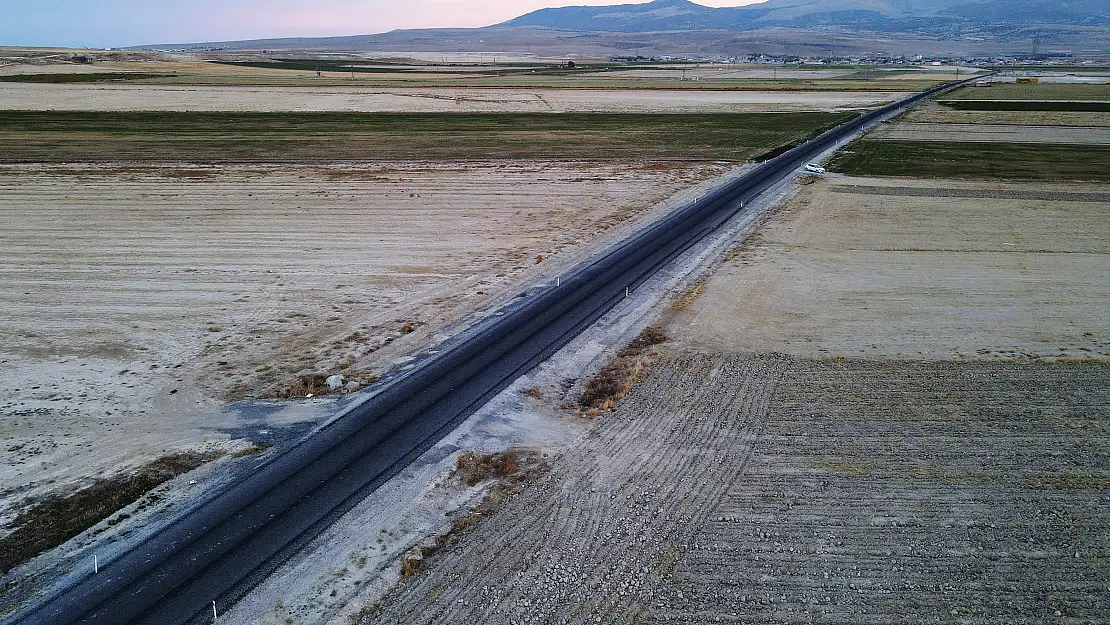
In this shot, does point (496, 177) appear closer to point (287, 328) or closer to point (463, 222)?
point (463, 222)

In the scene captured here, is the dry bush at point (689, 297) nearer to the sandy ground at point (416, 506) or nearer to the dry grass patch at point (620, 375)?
the dry grass patch at point (620, 375)

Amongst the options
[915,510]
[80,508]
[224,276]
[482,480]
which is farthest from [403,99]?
[915,510]

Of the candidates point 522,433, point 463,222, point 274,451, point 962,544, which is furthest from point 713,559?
point 463,222

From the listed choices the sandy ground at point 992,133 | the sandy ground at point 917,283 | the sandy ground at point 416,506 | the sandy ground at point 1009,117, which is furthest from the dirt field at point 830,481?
the sandy ground at point 1009,117

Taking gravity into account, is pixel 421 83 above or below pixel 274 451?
above

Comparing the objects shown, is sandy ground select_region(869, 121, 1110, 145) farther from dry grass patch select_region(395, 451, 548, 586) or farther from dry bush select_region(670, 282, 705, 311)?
dry grass patch select_region(395, 451, 548, 586)

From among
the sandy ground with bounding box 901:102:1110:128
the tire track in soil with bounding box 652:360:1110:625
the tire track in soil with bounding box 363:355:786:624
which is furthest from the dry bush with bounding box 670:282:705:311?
the sandy ground with bounding box 901:102:1110:128

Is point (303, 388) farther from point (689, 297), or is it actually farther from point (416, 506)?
point (689, 297)

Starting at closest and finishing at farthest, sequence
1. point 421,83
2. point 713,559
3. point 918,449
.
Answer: point 713,559 < point 918,449 < point 421,83
